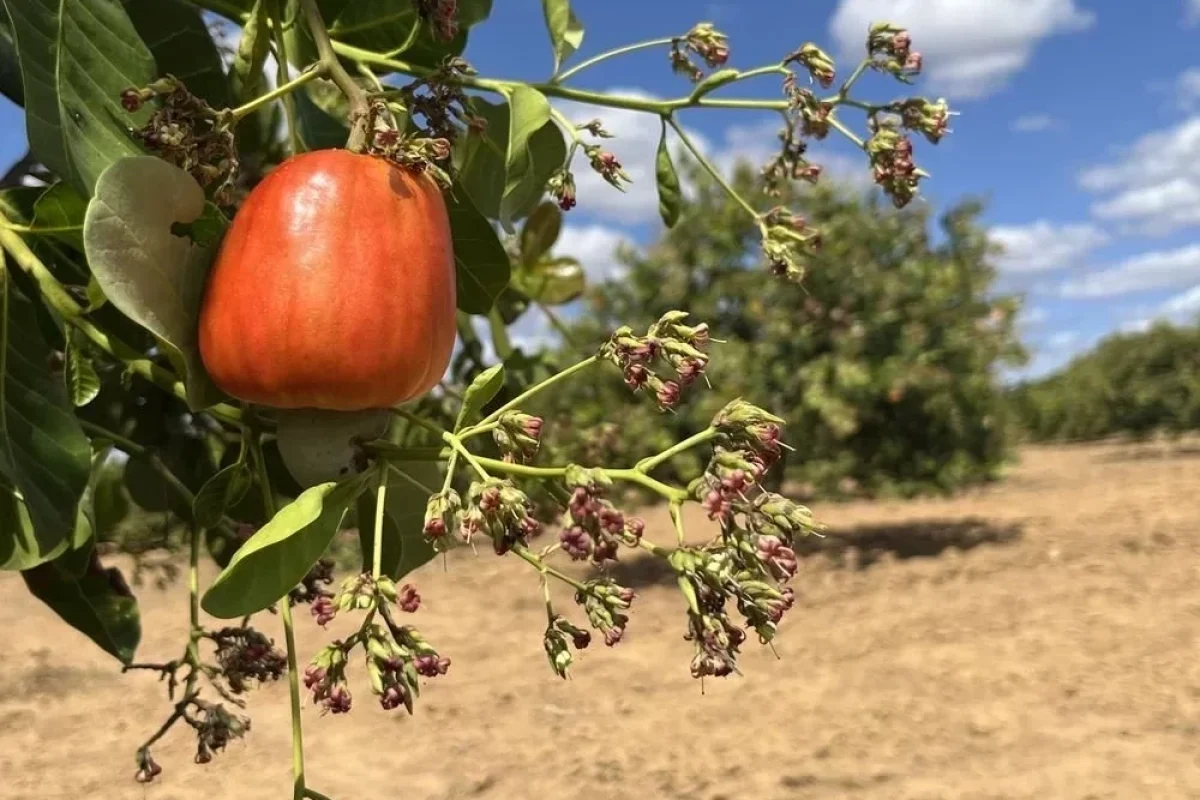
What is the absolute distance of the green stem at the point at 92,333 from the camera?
65cm

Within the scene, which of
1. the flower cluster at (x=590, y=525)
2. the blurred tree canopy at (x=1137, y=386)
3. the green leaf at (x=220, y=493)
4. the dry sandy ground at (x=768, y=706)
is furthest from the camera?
the blurred tree canopy at (x=1137, y=386)

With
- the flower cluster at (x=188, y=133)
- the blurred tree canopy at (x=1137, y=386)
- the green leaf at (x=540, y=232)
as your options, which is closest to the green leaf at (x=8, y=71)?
the flower cluster at (x=188, y=133)

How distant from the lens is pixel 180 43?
31.2 inches

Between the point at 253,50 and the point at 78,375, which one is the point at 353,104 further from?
the point at 78,375

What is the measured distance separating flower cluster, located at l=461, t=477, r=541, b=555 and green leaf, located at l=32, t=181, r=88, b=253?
342mm

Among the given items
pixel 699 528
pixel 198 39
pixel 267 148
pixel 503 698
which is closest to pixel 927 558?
pixel 699 528

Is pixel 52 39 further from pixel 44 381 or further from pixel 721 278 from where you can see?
pixel 721 278

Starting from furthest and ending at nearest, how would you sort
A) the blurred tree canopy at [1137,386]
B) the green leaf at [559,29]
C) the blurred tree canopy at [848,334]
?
the blurred tree canopy at [1137,386]
the blurred tree canopy at [848,334]
the green leaf at [559,29]

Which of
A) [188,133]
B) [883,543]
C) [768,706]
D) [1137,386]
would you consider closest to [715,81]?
[188,133]

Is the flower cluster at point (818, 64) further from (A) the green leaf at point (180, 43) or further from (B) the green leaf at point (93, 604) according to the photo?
(B) the green leaf at point (93, 604)

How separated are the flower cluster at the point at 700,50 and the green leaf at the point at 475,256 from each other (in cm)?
22

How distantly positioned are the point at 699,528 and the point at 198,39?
604 centimetres

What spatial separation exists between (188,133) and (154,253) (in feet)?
0.22

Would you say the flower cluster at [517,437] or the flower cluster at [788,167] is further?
the flower cluster at [788,167]
